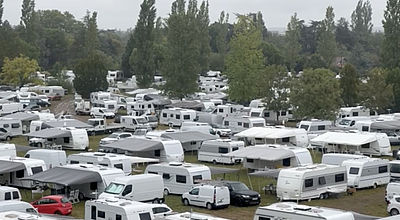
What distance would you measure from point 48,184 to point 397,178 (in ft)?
33.9

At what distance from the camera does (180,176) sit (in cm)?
1945

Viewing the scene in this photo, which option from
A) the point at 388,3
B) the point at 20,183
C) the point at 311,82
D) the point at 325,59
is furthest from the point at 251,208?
the point at 325,59

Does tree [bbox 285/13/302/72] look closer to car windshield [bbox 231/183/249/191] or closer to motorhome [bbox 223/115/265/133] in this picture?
motorhome [bbox 223/115/265/133]

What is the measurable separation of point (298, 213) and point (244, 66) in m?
30.3

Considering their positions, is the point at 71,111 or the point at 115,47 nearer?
the point at 71,111

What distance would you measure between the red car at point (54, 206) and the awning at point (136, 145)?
719 cm

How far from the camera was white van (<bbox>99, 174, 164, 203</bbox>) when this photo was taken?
17.2 metres

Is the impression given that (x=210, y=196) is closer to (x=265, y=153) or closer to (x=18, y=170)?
(x=265, y=153)

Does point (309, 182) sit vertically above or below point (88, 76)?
below

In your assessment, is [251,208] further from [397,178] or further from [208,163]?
[208,163]

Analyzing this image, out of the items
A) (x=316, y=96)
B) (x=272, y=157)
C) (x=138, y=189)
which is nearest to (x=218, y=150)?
(x=272, y=157)

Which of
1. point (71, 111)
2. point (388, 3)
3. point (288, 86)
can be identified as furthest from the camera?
point (388, 3)

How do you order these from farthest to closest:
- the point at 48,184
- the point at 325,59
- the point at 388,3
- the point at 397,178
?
1. the point at 325,59
2. the point at 388,3
3. the point at 397,178
4. the point at 48,184

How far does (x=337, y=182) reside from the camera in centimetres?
1955
